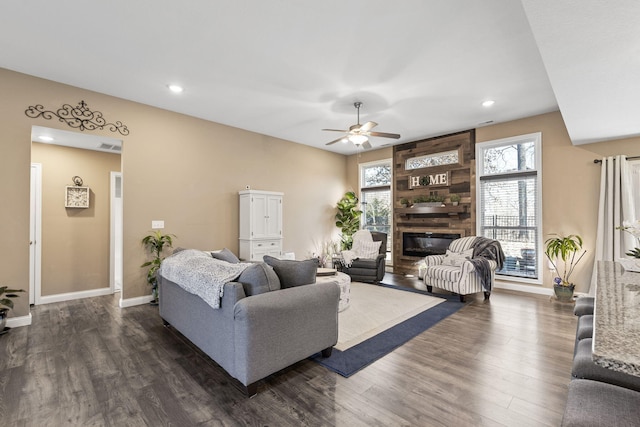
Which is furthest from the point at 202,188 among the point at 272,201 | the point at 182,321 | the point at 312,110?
the point at 182,321

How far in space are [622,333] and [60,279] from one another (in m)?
6.44

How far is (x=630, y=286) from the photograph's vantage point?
4.45ft

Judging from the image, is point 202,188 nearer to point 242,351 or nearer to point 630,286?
point 242,351

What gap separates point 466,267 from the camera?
449 cm

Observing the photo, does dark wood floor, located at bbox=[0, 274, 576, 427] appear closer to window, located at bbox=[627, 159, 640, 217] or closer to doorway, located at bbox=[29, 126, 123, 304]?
doorway, located at bbox=[29, 126, 123, 304]

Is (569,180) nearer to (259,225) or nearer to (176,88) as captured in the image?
(259,225)

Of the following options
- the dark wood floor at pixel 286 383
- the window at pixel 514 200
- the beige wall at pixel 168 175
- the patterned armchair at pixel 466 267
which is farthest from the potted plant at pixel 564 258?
the beige wall at pixel 168 175

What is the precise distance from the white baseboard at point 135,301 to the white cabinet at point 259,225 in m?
1.62

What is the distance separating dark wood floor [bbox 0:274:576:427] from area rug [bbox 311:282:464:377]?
0.11 meters

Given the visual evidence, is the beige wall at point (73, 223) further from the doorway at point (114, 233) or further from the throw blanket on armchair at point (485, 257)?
the throw blanket on armchair at point (485, 257)

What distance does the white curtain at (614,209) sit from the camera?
428 cm

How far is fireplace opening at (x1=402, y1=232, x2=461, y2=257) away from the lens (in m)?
6.21

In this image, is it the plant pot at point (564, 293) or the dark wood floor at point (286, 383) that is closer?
the dark wood floor at point (286, 383)

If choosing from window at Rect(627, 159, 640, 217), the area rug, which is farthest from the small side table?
window at Rect(627, 159, 640, 217)
